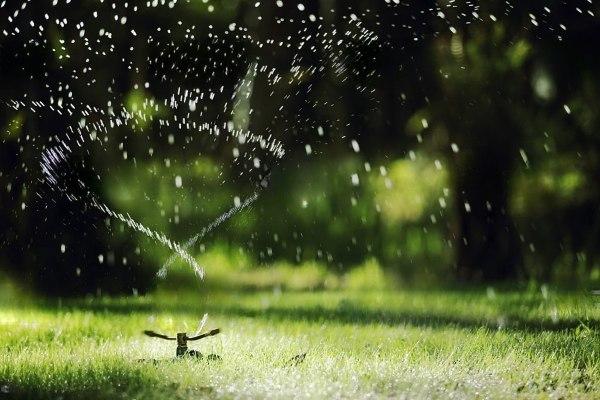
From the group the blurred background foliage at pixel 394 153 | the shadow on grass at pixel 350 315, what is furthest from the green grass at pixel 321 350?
the blurred background foliage at pixel 394 153

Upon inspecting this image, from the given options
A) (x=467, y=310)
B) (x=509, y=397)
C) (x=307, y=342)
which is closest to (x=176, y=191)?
(x=467, y=310)

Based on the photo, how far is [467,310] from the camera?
12531 millimetres

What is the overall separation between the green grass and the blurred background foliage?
2.57 metres

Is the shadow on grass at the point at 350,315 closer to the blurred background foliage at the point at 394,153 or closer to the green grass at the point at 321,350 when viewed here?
the green grass at the point at 321,350

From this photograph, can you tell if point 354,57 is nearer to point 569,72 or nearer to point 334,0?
point 334,0

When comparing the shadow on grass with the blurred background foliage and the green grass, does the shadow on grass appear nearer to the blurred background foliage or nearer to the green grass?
the green grass

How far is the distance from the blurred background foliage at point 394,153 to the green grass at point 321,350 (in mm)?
2568

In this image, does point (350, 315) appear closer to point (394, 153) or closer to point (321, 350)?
point (321, 350)

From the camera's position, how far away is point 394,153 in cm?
1748

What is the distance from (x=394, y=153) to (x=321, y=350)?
9.88 metres

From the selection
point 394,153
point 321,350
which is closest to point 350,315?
point 321,350

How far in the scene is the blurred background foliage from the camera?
629 inches

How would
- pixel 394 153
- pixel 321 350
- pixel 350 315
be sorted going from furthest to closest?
pixel 394 153 < pixel 350 315 < pixel 321 350

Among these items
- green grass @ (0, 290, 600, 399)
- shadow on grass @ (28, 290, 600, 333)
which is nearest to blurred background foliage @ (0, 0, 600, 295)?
shadow on grass @ (28, 290, 600, 333)
